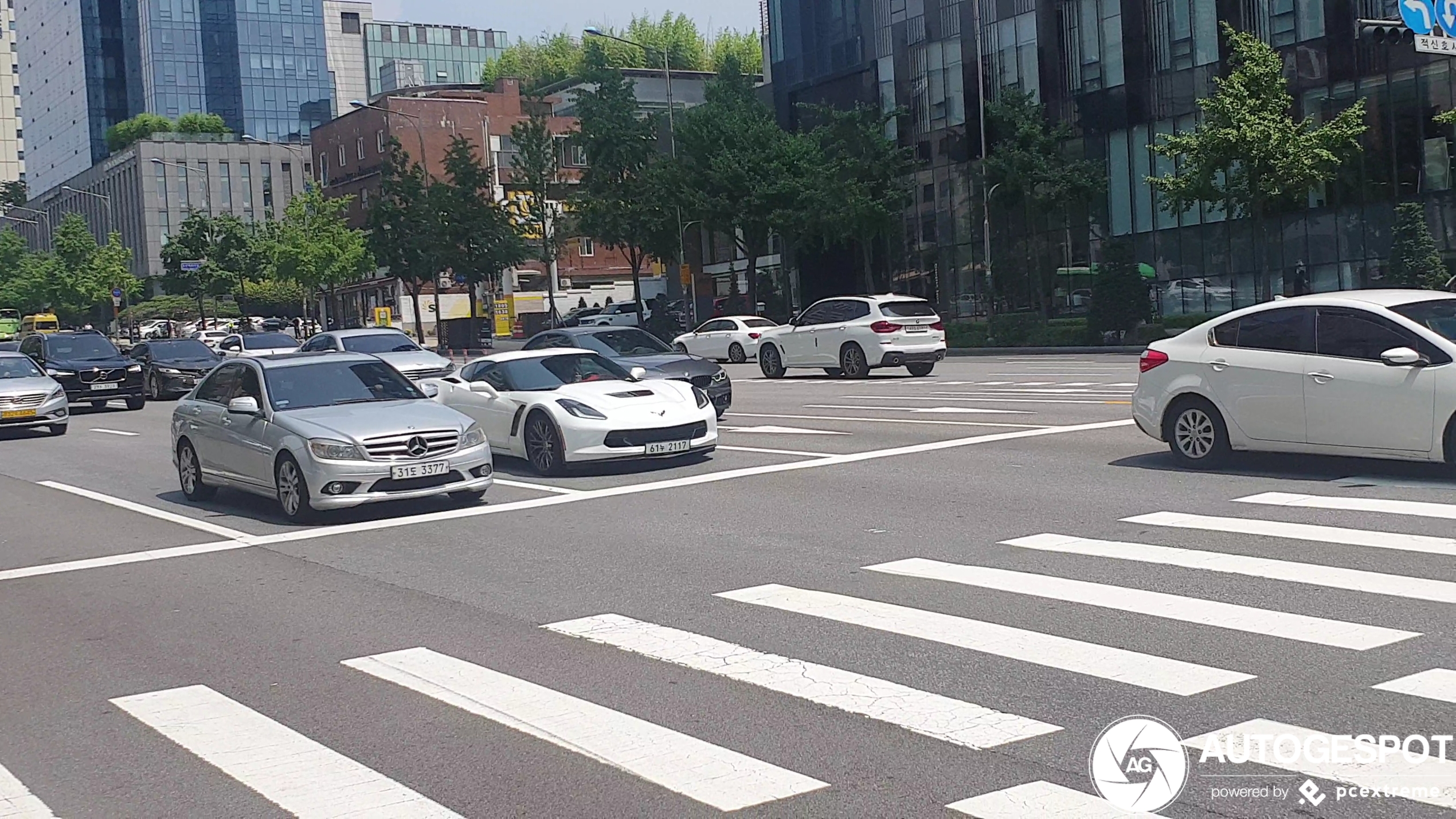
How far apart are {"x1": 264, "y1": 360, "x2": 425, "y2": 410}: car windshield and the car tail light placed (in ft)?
22.2

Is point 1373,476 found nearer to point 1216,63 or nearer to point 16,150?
point 1216,63

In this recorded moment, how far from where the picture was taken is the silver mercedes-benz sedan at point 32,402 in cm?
2644

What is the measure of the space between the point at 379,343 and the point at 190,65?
476 feet

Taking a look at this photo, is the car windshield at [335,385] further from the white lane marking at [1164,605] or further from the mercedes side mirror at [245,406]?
the white lane marking at [1164,605]

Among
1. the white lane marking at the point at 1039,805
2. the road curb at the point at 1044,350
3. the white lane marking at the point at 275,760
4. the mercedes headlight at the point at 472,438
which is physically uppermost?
the mercedes headlight at the point at 472,438

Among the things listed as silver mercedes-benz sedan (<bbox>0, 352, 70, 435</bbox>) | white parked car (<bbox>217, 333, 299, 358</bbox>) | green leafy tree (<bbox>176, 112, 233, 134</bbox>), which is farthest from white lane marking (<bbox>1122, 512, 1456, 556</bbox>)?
green leafy tree (<bbox>176, 112, 233, 134</bbox>)

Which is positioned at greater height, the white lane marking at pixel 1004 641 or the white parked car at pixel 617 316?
the white parked car at pixel 617 316

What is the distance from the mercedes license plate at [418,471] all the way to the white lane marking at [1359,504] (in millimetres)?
6557

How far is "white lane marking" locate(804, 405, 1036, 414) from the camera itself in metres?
20.4

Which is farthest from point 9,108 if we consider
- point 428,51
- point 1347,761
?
point 1347,761

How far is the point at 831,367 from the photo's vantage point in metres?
31.4

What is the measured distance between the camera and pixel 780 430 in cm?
2008

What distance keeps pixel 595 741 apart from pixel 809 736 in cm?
85

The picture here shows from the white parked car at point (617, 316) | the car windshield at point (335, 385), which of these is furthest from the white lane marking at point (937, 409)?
the white parked car at point (617, 316)
